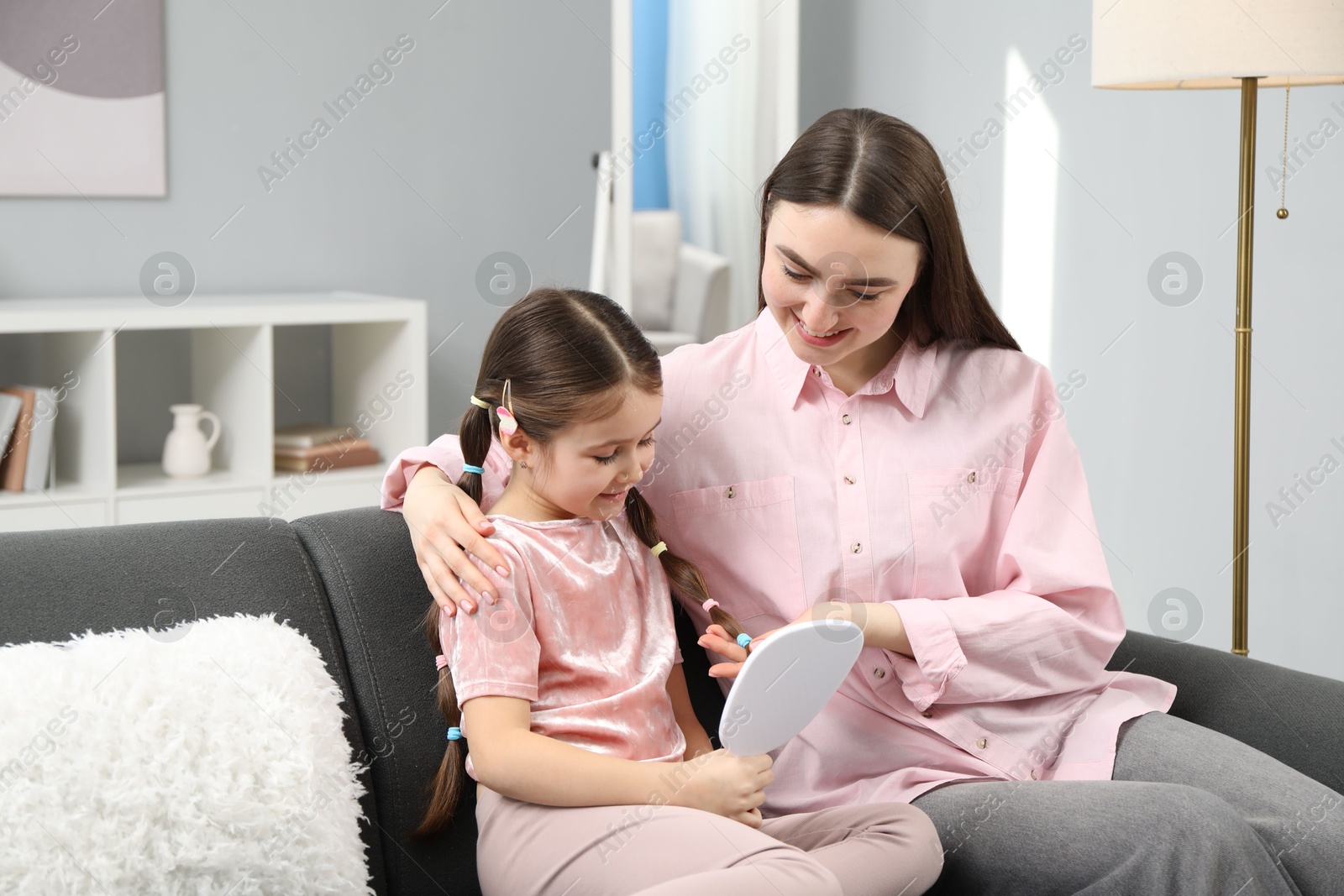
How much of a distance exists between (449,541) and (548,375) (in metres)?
0.19

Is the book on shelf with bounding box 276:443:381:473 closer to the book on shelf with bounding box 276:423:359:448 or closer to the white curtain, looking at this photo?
the book on shelf with bounding box 276:423:359:448

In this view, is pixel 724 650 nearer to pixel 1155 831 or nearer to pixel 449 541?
pixel 449 541

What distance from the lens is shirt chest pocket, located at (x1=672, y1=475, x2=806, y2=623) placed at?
1.38 meters

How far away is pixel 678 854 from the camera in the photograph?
105 cm

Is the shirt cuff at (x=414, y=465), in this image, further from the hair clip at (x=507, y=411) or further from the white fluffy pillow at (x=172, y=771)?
the white fluffy pillow at (x=172, y=771)

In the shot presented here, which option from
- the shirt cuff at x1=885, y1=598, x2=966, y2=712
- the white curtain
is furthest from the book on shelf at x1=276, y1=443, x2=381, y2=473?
the shirt cuff at x1=885, y1=598, x2=966, y2=712

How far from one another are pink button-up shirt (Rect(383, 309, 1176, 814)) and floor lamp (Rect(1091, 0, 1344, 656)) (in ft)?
1.97

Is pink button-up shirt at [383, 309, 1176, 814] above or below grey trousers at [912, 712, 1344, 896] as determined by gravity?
above

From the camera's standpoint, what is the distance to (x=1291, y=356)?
2.41 m

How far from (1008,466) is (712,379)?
345 mm

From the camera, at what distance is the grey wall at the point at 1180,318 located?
238 centimetres

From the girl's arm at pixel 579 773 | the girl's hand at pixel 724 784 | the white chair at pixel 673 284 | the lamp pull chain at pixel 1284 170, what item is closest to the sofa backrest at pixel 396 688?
the girl's arm at pixel 579 773

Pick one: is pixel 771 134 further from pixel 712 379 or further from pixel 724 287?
pixel 712 379

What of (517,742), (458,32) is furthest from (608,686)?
(458,32)
